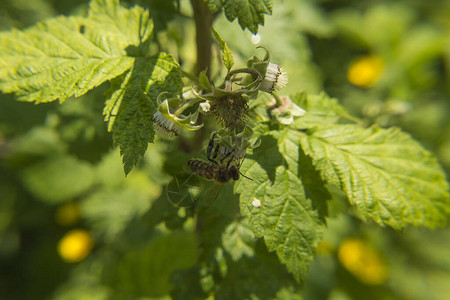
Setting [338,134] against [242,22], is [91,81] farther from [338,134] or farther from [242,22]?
[338,134]

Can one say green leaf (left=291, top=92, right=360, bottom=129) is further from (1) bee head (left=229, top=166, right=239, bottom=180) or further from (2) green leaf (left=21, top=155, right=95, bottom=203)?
(2) green leaf (left=21, top=155, right=95, bottom=203)

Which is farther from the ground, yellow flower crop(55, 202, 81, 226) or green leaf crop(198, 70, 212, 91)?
green leaf crop(198, 70, 212, 91)

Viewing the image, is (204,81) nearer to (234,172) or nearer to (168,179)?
→ (234,172)

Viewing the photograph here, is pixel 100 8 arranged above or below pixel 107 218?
above

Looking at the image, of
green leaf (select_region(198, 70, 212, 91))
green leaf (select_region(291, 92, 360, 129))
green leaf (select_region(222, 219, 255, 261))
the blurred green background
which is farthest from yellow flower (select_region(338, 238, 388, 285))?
green leaf (select_region(198, 70, 212, 91))

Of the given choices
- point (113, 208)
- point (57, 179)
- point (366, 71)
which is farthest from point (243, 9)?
point (366, 71)

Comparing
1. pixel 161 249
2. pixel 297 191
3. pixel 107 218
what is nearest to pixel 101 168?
pixel 107 218
